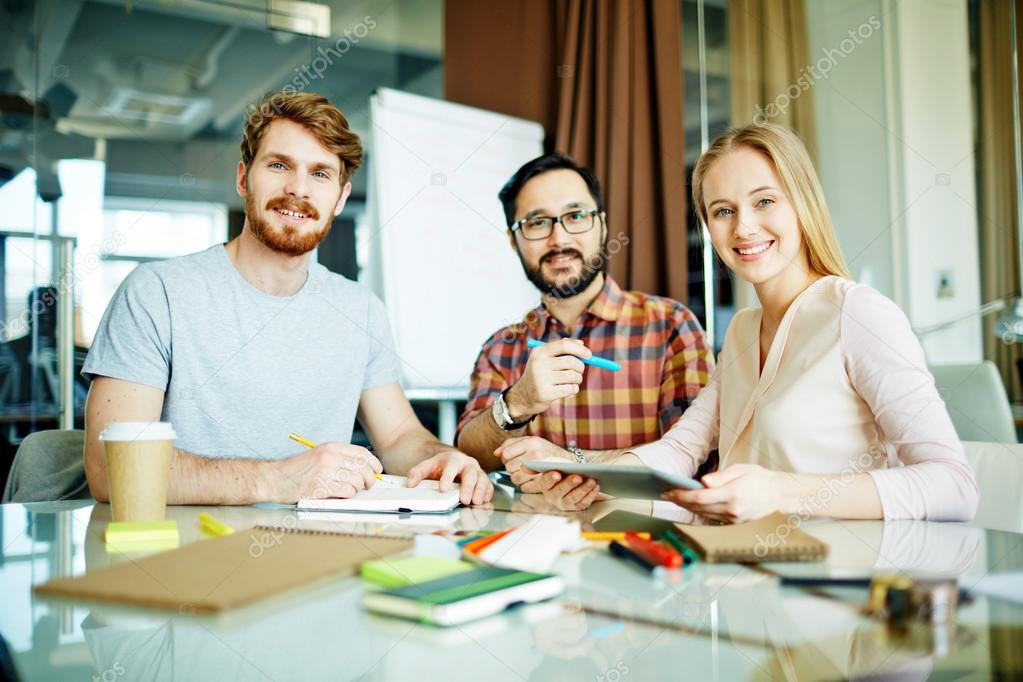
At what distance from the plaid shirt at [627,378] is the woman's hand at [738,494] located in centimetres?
85

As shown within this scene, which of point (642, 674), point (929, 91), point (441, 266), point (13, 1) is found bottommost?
point (642, 674)

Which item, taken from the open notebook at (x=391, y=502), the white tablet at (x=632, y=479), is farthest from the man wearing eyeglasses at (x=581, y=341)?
the white tablet at (x=632, y=479)

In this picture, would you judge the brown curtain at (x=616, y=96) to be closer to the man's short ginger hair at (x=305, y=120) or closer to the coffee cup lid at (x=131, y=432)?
the man's short ginger hair at (x=305, y=120)

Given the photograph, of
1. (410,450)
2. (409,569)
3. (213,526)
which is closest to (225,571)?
(409,569)

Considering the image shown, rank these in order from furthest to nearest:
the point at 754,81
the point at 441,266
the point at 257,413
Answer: the point at 441,266 < the point at 754,81 < the point at 257,413

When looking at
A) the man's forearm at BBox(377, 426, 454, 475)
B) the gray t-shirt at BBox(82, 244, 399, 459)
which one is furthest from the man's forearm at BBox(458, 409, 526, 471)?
the gray t-shirt at BBox(82, 244, 399, 459)

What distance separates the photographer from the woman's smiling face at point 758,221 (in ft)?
4.56

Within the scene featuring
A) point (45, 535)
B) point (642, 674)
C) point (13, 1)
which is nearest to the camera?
point (642, 674)

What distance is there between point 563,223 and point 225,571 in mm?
1487

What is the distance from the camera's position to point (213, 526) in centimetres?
99

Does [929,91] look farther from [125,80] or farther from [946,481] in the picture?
[125,80]

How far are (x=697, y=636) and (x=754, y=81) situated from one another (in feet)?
8.89

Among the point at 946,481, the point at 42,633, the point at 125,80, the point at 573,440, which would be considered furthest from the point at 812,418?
the point at 125,80

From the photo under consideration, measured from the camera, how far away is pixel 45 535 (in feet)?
3.31
